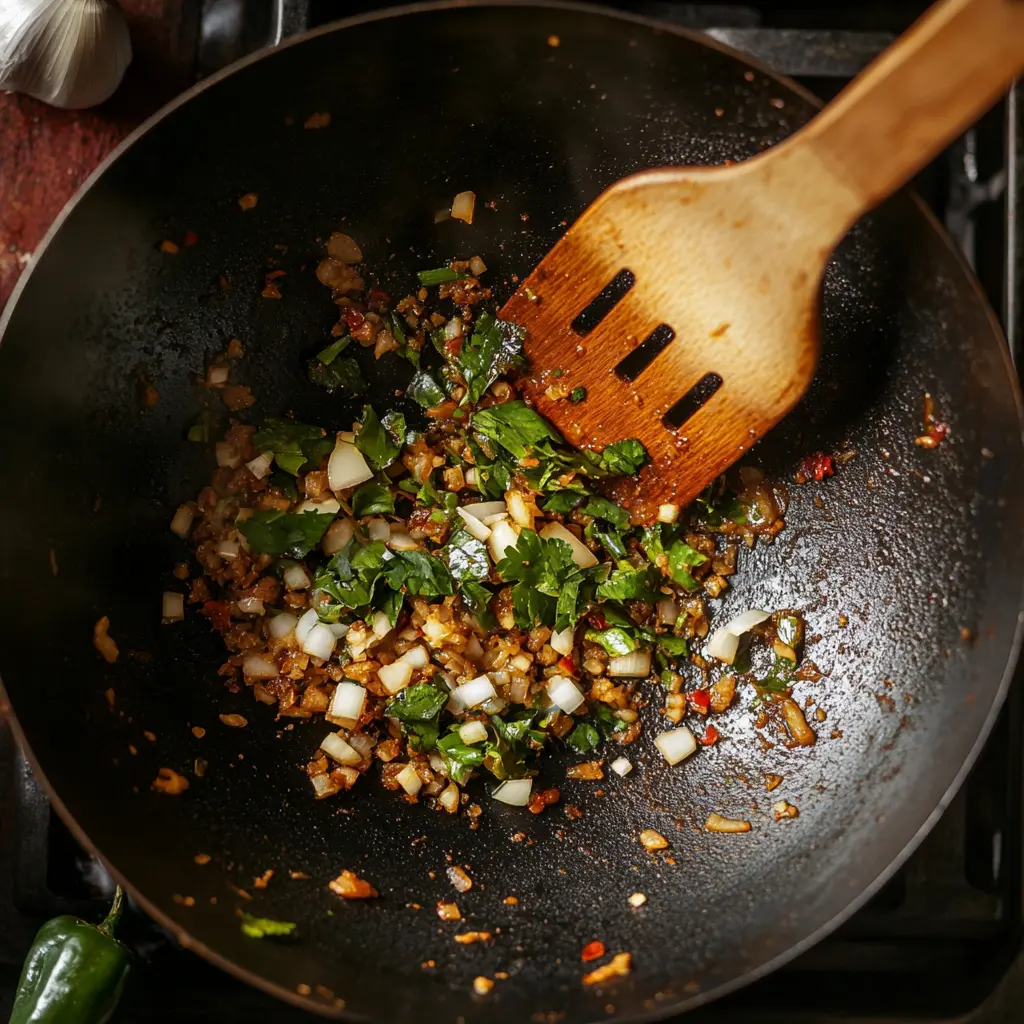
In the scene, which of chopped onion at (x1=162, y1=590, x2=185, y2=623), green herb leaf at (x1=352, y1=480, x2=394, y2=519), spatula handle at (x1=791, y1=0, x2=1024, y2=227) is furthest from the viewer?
green herb leaf at (x1=352, y1=480, x2=394, y2=519)

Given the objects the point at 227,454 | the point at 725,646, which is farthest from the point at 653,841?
the point at 227,454

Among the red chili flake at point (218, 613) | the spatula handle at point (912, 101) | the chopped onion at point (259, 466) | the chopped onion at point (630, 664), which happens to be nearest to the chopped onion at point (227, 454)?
the chopped onion at point (259, 466)

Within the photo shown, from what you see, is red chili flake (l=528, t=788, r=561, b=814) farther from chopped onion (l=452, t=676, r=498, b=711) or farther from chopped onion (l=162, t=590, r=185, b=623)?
chopped onion (l=162, t=590, r=185, b=623)

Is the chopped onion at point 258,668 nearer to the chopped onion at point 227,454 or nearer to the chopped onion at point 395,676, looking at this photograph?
the chopped onion at point 395,676

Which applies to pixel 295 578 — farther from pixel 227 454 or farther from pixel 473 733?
pixel 473 733

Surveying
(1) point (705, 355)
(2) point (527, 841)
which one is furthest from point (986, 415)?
(2) point (527, 841)

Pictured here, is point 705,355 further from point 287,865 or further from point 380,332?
point 287,865

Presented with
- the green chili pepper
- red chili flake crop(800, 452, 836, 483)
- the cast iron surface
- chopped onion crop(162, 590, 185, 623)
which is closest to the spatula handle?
the cast iron surface
